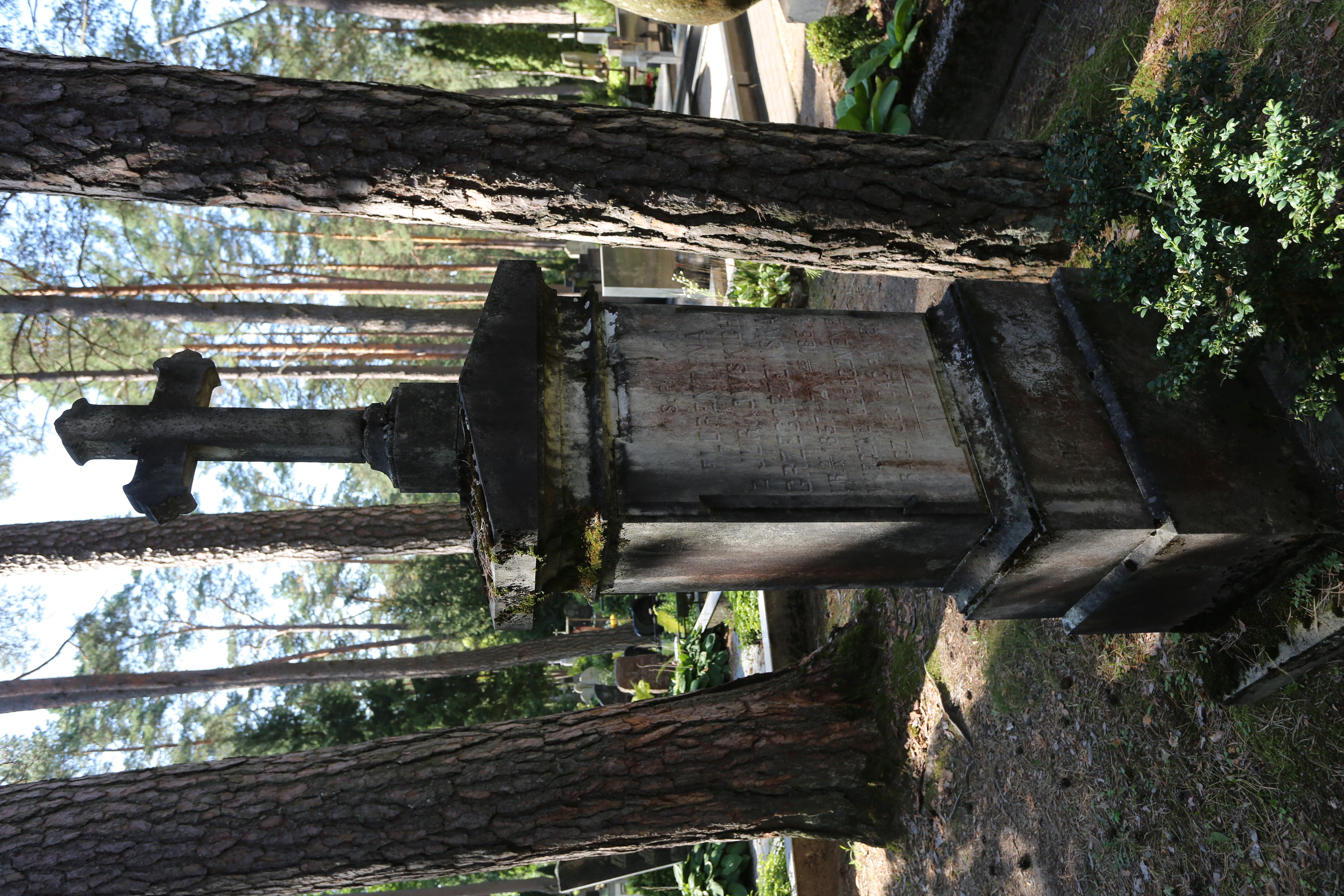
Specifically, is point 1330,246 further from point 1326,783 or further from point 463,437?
point 463,437

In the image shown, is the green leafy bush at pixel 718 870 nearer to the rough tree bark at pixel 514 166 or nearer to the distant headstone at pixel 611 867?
the distant headstone at pixel 611 867

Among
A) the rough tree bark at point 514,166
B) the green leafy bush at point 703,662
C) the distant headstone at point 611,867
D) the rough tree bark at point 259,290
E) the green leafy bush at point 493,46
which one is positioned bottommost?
the distant headstone at point 611,867

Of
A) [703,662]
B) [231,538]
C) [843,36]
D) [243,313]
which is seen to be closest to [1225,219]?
[843,36]

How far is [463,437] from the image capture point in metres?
→ 3.07

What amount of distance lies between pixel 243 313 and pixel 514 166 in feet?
28.9

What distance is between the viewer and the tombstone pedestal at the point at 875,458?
9.78 feet

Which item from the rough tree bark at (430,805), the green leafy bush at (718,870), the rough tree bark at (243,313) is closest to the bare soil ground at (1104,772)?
the rough tree bark at (430,805)

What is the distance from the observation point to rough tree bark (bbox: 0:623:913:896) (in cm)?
507

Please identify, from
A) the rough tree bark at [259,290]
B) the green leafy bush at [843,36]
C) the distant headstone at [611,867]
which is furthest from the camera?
the rough tree bark at [259,290]

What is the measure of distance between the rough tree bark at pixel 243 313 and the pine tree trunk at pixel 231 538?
312 centimetres

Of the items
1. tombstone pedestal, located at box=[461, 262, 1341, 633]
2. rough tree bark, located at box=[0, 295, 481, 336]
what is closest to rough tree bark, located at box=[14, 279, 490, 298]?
rough tree bark, located at box=[0, 295, 481, 336]

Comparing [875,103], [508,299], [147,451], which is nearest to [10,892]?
[147,451]

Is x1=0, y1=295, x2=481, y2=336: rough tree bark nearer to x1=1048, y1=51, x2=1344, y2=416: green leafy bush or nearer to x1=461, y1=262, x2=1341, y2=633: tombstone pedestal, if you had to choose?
x1=461, y1=262, x2=1341, y2=633: tombstone pedestal

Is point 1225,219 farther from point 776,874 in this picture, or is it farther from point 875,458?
point 776,874
